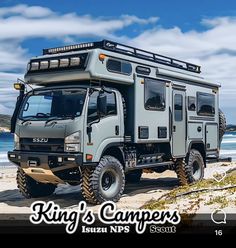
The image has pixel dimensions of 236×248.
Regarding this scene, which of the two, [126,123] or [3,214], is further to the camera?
[126,123]

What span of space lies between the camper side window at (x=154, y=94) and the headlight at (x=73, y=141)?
273 centimetres

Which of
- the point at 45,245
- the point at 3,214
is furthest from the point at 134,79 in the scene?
the point at 45,245

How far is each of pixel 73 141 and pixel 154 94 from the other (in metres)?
3.37

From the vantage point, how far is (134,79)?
11.9 m

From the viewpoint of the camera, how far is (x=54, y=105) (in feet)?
36.0

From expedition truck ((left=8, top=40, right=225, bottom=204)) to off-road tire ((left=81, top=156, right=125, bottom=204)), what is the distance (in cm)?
2

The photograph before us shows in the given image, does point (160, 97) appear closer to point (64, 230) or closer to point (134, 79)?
point (134, 79)

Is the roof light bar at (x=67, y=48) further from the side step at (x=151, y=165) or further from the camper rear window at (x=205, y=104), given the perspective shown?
the camper rear window at (x=205, y=104)

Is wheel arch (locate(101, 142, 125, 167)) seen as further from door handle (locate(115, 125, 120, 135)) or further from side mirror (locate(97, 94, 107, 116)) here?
side mirror (locate(97, 94, 107, 116))

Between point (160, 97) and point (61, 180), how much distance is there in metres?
3.98

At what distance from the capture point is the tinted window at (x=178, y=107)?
45.0ft

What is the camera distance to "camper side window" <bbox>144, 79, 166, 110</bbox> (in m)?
12.3

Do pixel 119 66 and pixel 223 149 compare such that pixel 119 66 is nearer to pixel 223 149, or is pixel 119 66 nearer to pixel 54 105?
pixel 54 105

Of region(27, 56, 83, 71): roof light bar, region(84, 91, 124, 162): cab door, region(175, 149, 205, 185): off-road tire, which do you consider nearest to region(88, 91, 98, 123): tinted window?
region(84, 91, 124, 162): cab door
